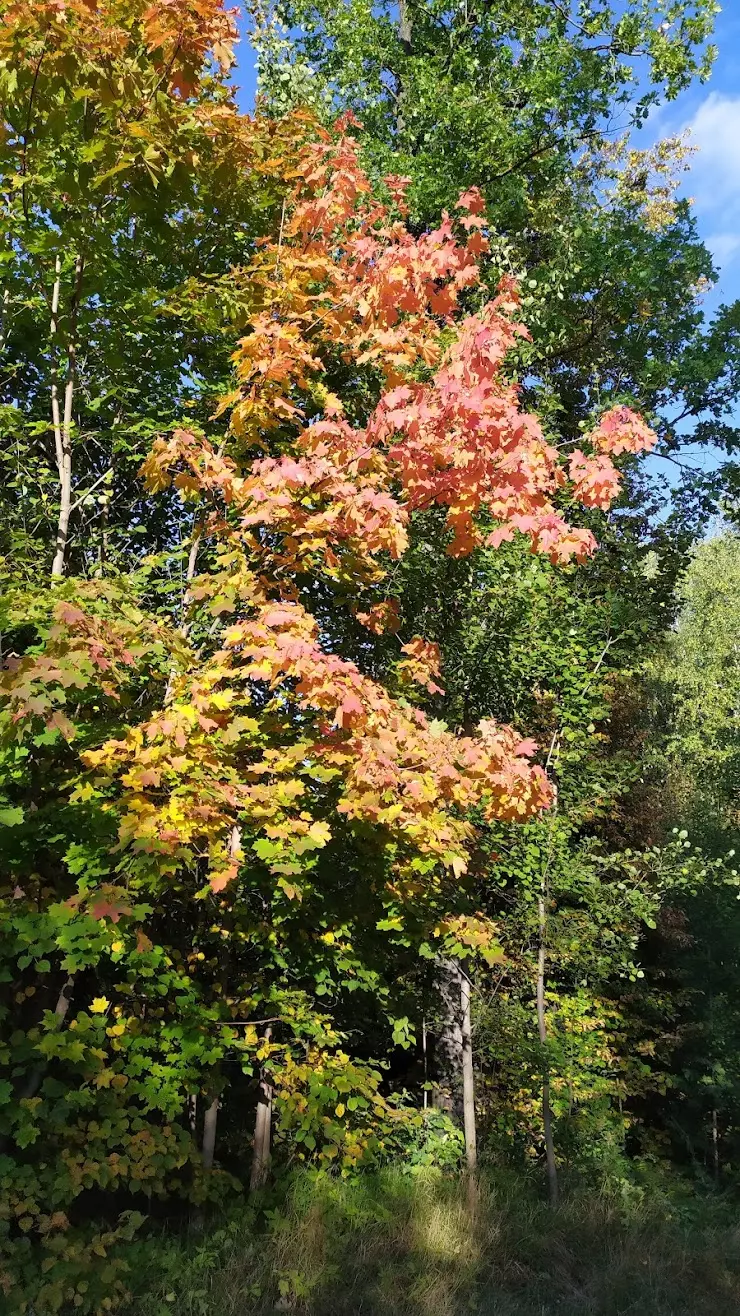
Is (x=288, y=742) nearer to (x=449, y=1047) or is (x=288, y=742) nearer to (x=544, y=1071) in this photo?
(x=544, y=1071)

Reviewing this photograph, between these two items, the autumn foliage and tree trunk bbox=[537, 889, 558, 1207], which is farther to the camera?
tree trunk bbox=[537, 889, 558, 1207]

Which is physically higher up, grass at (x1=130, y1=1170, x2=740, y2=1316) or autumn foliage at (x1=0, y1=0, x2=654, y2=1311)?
autumn foliage at (x1=0, y1=0, x2=654, y2=1311)

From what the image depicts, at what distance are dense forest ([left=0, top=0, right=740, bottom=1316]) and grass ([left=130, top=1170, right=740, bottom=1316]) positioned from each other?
1.0 inches

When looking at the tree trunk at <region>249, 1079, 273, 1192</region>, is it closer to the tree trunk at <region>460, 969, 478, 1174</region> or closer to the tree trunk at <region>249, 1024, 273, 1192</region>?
the tree trunk at <region>249, 1024, 273, 1192</region>

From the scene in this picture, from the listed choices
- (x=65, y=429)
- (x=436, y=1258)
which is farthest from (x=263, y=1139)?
(x=65, y=429)

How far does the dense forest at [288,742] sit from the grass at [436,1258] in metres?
0.02

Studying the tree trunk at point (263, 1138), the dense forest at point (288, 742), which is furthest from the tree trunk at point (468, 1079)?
the tree trunk at point (263, 1138)

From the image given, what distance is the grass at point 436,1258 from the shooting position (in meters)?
3.88

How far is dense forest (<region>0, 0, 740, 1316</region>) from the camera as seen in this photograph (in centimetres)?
352

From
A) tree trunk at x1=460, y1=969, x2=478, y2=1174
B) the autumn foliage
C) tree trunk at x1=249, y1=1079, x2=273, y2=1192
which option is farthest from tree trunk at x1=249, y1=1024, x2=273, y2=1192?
tree trunk at x1=460, y1=969, x2=478, y2=1174

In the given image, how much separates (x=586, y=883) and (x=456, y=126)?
24.3 feet

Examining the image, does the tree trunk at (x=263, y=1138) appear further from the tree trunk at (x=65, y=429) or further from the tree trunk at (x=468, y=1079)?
the tree trunk at (x=65, y=429)

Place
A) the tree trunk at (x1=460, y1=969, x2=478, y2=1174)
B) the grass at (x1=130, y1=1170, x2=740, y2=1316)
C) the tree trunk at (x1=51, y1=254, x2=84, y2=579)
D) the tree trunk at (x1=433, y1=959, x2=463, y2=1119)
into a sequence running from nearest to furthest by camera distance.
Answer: the grass at (x1=130, y1=1170, x2=740, y2=1316) → the tree trunk at (x1=51, y1=254, x2=84, y2=579) → the tree trunk at (x1=460, y1=969, x2=478, y2=1174) → the tree trunk at (x1=433, y1=959, x2=463, y2=1119)

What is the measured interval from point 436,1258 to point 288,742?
2.93 meters
